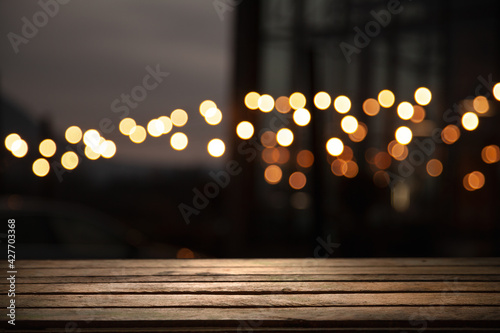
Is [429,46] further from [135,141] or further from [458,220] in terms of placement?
[135,141]

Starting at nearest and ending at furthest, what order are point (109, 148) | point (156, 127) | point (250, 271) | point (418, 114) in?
point (250, 271)
point (156, 127)
point (418, 114)
point (109, 148)

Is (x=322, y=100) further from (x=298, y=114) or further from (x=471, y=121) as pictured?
(x=471, y=121)

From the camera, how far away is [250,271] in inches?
115

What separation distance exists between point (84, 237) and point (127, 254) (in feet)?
1.63

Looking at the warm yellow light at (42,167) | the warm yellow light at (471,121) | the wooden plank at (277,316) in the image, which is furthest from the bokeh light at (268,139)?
the wooden plank at (277,316)

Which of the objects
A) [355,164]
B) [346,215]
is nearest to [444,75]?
[355,164]

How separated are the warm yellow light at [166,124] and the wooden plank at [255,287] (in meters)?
7.00

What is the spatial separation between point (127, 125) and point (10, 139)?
4920 millimetres

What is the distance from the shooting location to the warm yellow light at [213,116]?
8.78 m

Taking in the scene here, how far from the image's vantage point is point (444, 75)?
1323 cm

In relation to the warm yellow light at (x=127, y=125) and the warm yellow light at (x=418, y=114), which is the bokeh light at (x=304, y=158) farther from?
the warm yellow light at (x=127, y=125)

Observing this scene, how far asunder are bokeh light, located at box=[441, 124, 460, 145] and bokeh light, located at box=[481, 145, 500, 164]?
75 cm

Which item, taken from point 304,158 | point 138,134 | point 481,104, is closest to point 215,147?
point 138,134

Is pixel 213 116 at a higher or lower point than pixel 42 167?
higher
